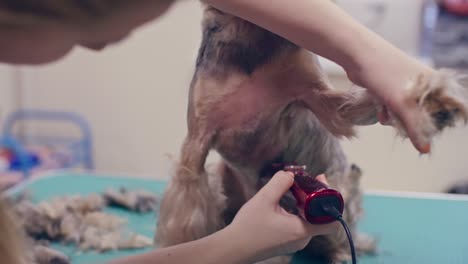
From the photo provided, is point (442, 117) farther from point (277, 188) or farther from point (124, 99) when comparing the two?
point (124, 99)

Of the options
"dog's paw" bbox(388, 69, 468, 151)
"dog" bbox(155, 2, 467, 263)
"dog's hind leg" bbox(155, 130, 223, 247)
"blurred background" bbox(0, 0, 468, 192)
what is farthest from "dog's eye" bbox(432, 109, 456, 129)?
"blurred background" bbox(0, 0, 468, 192)

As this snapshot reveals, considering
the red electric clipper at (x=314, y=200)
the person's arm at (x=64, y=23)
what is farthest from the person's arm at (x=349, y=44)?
the person's arm at (x=64, y=23)

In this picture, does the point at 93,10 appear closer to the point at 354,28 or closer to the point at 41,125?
the point at 354,28

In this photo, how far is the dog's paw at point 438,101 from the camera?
534 millimetres

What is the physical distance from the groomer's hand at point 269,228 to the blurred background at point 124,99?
1.74ft

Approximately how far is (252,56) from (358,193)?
0.85 feet

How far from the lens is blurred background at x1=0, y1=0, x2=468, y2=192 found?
4.53 ft

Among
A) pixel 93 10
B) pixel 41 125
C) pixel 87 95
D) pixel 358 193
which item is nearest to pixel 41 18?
pixel 93 10

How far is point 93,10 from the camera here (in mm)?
342

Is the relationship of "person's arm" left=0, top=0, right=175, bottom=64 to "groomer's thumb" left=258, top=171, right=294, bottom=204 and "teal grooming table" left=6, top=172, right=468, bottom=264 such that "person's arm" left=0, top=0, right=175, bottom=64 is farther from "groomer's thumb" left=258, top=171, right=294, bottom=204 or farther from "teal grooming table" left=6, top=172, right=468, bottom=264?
"teal grooming table" left=6, top=172, right=468, bottom=264

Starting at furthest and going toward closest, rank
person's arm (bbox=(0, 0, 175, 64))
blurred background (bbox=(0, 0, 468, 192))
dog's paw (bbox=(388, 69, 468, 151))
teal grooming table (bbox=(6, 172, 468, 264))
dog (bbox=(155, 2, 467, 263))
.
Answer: blurred background (bbox=(0, 0, 468, 192))
teal grooming table (bbox=(6, 172, 468, 264))
dog (bbox=(155, 2, 467, 263))
dog's paw (bbox=(388, 69, 468, 151))
person's arm (bbox=(0, 0, 175, 64))

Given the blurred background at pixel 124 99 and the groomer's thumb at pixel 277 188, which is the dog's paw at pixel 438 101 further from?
the blurred background at pixel 124 99

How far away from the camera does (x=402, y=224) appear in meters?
1.00

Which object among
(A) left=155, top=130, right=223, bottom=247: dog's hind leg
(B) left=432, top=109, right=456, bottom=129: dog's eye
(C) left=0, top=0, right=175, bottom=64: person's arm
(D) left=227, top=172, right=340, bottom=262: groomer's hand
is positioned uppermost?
(C) left=0, top=0, right=175, bottom=64: person's arm
